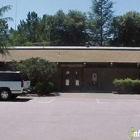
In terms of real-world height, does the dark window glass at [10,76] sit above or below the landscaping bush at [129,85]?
above

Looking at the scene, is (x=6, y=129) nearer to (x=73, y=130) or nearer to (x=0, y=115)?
(x=73, y=130)

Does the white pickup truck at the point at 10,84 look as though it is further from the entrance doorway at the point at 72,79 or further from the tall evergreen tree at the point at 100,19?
the tall evergreen tree at the point at 100,19

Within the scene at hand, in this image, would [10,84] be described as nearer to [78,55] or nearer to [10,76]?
[10,76]

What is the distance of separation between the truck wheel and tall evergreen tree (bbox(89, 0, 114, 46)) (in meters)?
46.0

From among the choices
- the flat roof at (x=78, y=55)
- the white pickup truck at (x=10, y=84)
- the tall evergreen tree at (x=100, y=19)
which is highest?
the tall evergreen tree at (x=100, y=19)

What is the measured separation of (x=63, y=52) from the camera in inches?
1329

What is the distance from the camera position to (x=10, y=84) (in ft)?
66.5

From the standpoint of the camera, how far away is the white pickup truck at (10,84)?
2011cm

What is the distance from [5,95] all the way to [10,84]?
857 millimetres

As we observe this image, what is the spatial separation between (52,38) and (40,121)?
185 feet

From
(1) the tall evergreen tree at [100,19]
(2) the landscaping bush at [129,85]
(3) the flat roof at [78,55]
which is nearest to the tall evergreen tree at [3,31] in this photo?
(3) the flat roof at [78,55]

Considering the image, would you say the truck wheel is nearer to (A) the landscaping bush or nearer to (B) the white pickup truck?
(B) the white pickup truck

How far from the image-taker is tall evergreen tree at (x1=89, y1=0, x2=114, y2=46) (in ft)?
214

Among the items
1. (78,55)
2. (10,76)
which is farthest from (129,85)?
(10,76)
